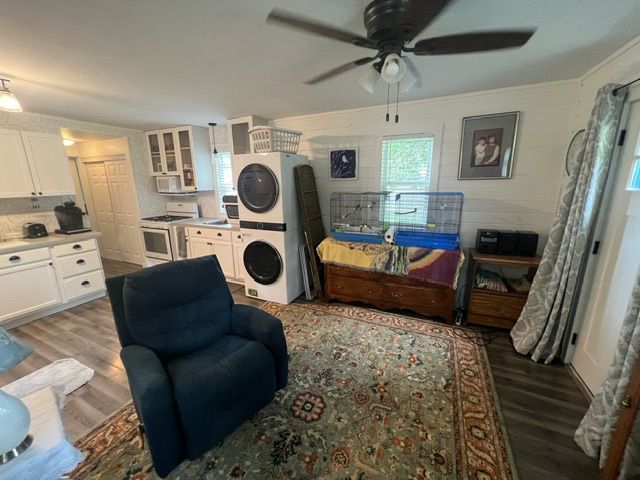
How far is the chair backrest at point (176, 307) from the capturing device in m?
1.59

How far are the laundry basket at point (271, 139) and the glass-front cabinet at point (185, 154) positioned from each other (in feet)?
5.47

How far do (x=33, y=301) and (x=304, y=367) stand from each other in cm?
326

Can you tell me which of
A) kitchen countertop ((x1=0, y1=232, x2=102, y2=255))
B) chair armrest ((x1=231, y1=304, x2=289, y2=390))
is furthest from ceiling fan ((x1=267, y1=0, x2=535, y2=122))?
kitchen countertop ((x1=0, y1=232, x2=102, y2=255))

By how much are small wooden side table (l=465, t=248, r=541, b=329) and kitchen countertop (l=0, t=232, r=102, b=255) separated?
15.3ft

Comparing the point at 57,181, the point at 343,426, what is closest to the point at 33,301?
the point at 57,181

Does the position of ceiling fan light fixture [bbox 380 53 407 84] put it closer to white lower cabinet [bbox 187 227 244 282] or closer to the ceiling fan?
the ceiling fan

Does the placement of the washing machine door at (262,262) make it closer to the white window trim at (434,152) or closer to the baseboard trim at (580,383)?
the white window trim at (434,152)

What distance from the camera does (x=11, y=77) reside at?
6.97 ft

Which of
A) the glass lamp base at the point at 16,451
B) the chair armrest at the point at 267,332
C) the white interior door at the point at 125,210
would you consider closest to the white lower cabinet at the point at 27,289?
the white interior door at the point at 125,210

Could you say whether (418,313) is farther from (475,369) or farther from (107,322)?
(107,322)

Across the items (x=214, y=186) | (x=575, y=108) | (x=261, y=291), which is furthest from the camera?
(x=214, y=186)

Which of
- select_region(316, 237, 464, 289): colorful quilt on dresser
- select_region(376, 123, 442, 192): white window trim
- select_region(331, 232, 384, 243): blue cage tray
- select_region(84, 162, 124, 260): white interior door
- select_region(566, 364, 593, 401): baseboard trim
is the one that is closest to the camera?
select_region(566, 364, 593, 401): baseboard trim

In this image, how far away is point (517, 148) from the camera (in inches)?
104

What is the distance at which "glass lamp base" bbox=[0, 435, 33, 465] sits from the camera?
2.67 ft
